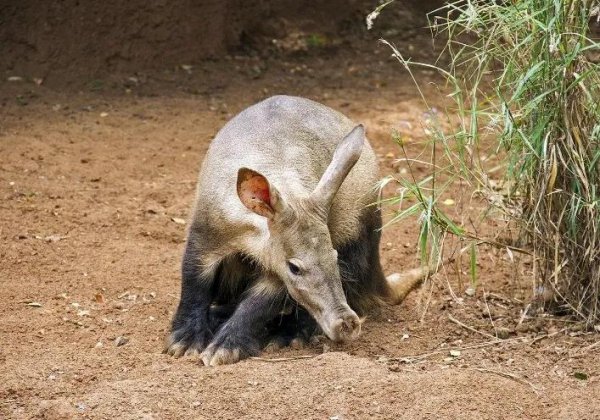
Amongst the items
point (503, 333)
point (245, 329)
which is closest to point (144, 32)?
point (245, 329)

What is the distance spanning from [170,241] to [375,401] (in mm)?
2935

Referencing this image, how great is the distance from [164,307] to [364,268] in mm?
1240

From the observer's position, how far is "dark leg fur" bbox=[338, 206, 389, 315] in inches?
238

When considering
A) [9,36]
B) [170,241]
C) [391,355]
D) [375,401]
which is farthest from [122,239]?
[9,36]

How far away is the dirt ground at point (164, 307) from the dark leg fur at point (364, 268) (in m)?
0.14

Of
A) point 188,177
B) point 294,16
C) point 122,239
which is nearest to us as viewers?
point 122,239

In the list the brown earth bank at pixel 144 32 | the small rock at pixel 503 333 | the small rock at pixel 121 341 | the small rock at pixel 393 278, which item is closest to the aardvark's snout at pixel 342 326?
the small rock at pixel 503 333

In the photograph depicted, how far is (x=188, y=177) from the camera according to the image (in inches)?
332

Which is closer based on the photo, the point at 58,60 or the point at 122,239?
the point at 122,239

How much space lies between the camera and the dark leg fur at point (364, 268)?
238 inches

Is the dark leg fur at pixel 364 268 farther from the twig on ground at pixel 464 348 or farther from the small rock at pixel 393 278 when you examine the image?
the twig on ground at pixel 464 348

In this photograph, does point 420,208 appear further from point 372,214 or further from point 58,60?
point 58,60

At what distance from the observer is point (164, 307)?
620 centimetres

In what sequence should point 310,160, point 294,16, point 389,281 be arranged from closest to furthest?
point 310,160 → point 389,281 → point 294,16
